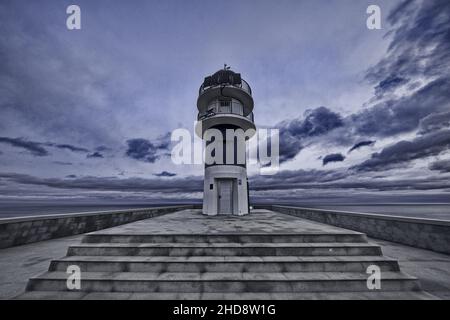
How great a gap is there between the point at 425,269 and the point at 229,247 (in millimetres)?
5710

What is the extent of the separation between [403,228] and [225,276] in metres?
8.44

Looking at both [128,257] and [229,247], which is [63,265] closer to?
[128,257]

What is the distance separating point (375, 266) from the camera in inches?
182

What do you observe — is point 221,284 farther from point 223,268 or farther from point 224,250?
point 224,250

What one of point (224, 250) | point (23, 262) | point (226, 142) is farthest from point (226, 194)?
point (23, 262)

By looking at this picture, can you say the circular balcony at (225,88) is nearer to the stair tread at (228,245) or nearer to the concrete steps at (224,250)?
the stair tread at (228,245)

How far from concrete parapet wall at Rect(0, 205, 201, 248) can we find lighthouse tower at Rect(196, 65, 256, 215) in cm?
648

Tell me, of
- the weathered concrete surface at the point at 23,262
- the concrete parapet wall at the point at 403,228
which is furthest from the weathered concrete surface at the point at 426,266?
the weathered concrete surface at the point at 23,262

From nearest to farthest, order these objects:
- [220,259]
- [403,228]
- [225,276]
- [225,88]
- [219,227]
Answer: [225,276] < [220,259] < [219,227] < [403,228] < [225,88]

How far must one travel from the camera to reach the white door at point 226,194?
1317 centimetres

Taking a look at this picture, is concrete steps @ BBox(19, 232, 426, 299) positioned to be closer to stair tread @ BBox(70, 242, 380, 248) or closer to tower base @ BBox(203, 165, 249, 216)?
stair tread @ BBox(70, 242, 380, 248)

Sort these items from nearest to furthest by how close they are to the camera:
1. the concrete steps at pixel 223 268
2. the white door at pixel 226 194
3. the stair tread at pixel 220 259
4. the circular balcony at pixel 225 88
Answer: the concrete steps at pixel 223 268
the stair tread at pixel 220 259
the circular balcony at pixel 225 88
the white door at pixel 226 194

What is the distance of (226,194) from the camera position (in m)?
13.2

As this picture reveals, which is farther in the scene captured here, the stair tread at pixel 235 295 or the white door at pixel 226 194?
the white door at pixel 226 194
